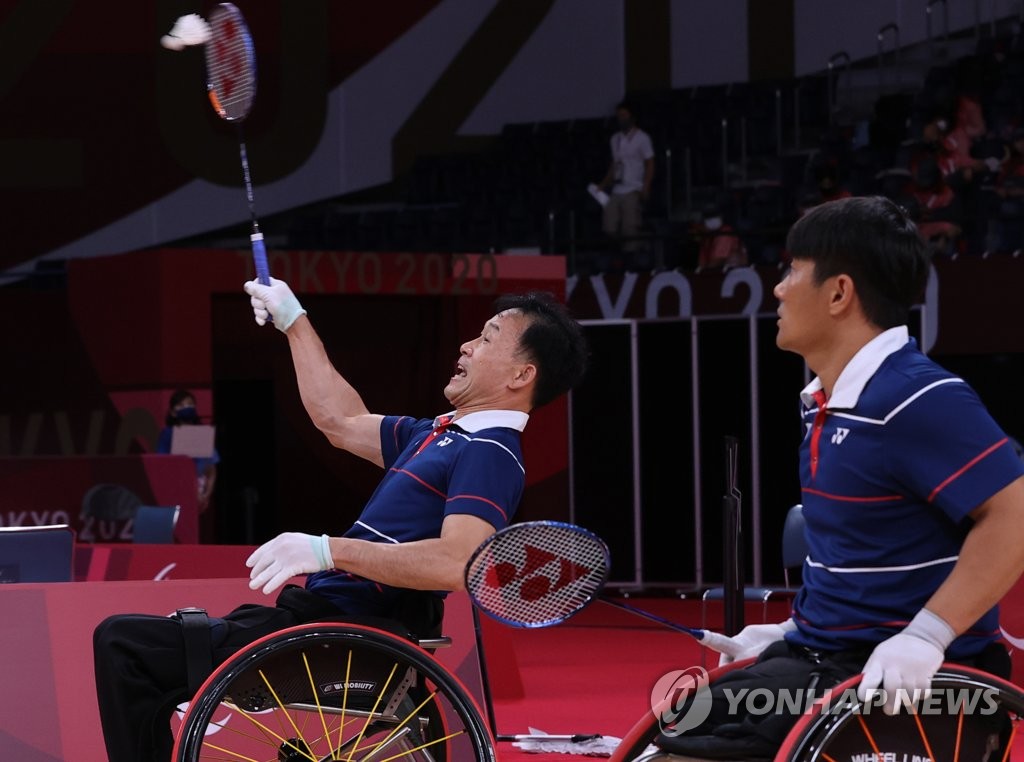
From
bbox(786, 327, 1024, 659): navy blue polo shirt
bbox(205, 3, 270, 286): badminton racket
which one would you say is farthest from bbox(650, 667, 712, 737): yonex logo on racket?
bbox(205, 3, 270, 286): badminton racket

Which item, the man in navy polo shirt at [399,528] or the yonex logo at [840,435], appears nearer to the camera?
the yonex logo at [840,435]

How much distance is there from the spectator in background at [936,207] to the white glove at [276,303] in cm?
773

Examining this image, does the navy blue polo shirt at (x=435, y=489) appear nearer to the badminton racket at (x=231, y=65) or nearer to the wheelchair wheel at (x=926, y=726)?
the wheelchair wheel at (x=926, y=726)

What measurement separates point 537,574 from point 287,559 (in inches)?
20.3

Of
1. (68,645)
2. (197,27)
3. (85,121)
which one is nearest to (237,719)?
(68,645)

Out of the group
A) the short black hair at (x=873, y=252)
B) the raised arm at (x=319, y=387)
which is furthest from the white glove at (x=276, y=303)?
the short black hair at (x=873, y=252)

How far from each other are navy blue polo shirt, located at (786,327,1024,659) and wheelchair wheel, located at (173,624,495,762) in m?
0.79

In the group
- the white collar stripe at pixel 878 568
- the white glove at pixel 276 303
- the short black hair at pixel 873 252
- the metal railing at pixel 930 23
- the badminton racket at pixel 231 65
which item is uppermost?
the metal railing at pixel 930 23

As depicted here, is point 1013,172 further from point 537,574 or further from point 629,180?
point 537,574

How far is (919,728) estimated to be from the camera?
8.29ft

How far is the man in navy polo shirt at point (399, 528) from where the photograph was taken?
3.22 metres

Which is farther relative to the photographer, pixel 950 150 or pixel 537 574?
pixel 950 150

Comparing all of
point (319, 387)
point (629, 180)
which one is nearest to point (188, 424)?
point (629, 180)

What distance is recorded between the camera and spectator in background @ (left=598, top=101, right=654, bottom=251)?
48.1 feet
